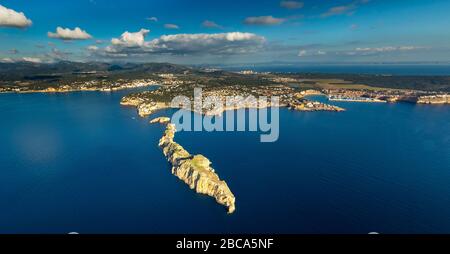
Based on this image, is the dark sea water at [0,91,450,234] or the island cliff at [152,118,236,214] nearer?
the dark sea water at [0,91,450,234]

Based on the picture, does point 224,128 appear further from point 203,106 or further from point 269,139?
point 203,106

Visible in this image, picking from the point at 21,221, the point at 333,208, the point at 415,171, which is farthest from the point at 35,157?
the point at 415,171

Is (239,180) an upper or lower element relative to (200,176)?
lower

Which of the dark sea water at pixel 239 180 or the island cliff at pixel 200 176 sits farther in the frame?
the island cliff at pixel 200 176
